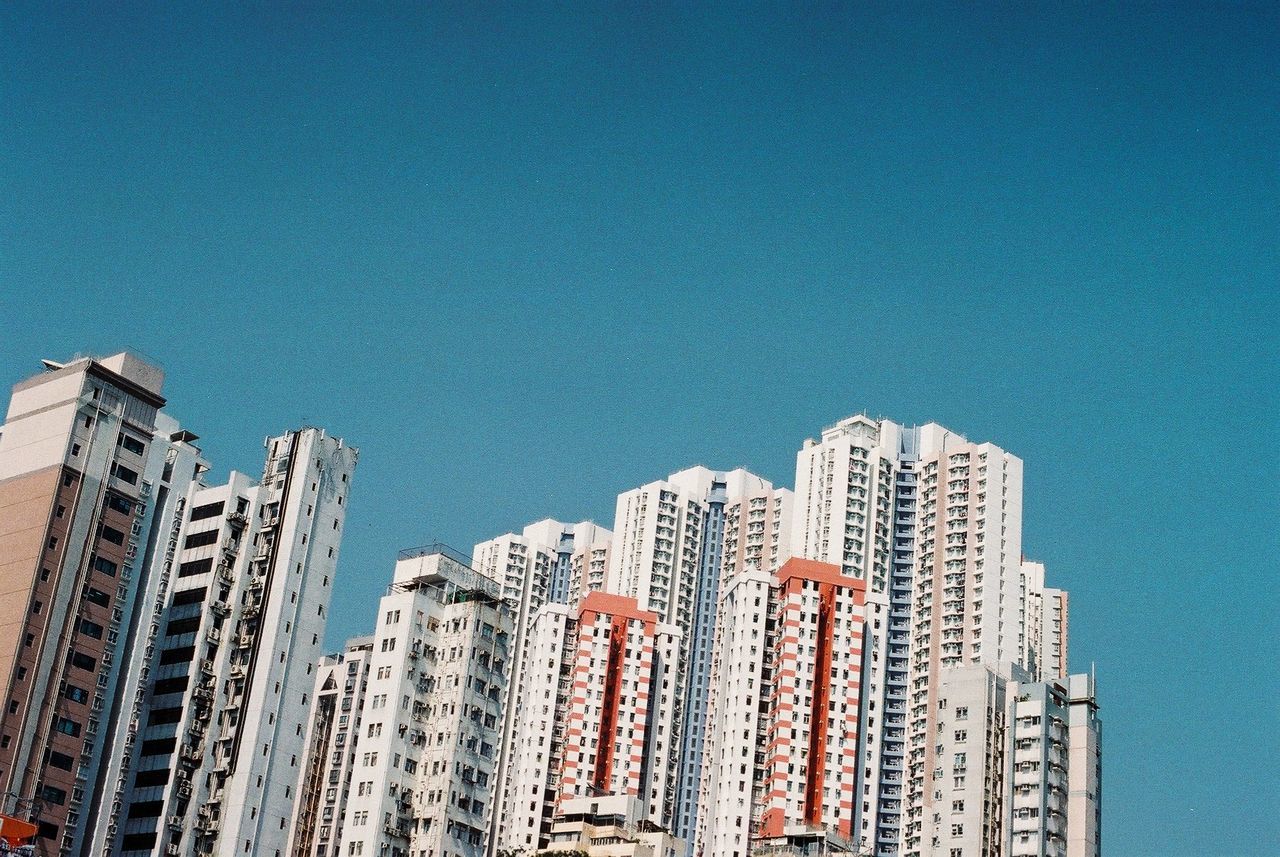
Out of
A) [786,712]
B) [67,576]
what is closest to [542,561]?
[786,712]

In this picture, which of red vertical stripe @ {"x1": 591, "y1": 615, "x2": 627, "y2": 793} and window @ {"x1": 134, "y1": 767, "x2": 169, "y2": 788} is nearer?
window @ {"x1": 134, "y1": 767, "x2": 169, "y2": 788}

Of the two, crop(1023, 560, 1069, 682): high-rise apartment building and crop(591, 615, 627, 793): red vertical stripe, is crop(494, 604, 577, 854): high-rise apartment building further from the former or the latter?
crop(1023, 560, 1069, 682): high-rise apartment building

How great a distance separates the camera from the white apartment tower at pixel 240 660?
97312 mm

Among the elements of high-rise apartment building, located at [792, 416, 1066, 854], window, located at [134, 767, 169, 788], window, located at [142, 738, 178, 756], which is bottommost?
window, located at [134, 767, 169, 788]

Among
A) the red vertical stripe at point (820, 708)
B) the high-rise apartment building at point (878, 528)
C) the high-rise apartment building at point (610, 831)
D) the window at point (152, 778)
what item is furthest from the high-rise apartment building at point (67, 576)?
the high-rise apartment building at point (878, 528)

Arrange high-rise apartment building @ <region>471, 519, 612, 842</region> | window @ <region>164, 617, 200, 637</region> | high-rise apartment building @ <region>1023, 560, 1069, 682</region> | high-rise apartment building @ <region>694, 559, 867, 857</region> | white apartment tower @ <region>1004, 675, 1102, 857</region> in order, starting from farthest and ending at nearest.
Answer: high-rise apartment building @ <region>471, 519, 612, 842</region> → high-rise apartment building @ <region>1023, 560, 1069, 682</region> → high-rise apartment building @ <region>694, 559, 867, 857</region> → white apartment tower @ <region>1004, 675, 1102, 857</region> → window @ <region>164, 617, 200, 637</region>

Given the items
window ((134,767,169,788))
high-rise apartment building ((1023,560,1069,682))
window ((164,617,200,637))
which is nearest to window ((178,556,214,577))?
window ((164,617,200,637))

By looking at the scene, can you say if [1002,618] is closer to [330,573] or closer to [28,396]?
[330,573]

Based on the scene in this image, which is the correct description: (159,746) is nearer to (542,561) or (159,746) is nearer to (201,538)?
(201,538)

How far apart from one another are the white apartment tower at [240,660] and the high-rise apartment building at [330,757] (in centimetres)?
1284

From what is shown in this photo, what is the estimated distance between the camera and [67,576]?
297ft

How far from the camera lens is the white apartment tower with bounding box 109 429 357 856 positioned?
9731cm

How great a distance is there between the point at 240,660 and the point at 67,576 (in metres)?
14.0

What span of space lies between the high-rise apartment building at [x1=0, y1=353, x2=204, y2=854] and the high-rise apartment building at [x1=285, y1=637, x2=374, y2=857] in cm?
1765
